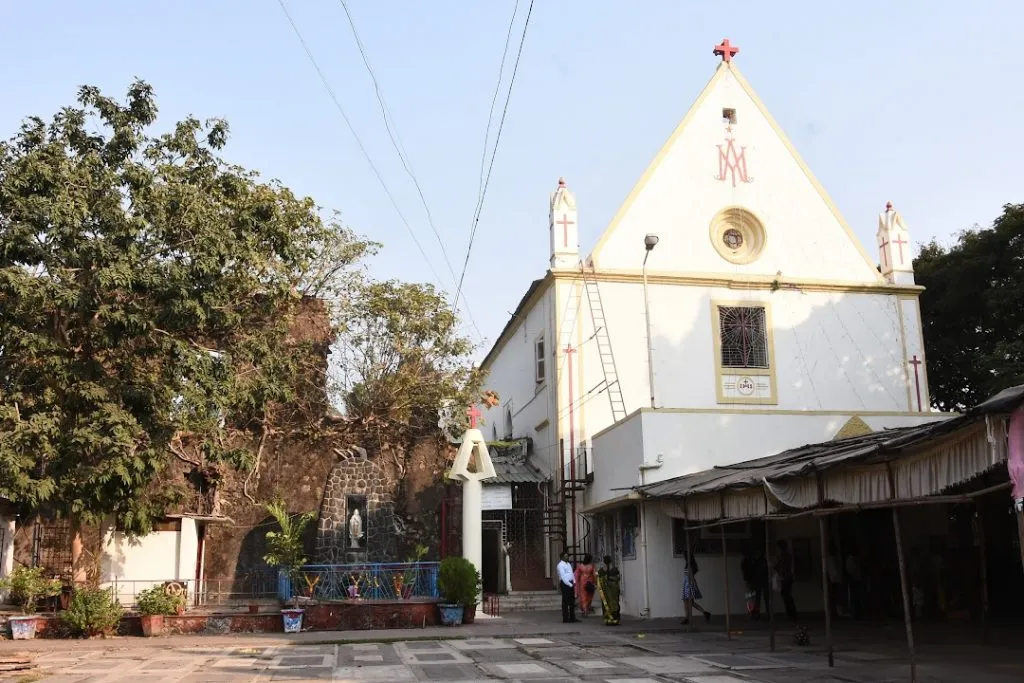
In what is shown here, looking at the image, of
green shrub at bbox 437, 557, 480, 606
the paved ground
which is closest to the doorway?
green shrub at bbox 437, 557, 480, 606

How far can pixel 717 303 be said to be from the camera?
2428 centimetres

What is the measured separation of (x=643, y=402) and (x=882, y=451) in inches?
544

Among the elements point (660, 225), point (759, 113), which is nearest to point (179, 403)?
point (660, 225)

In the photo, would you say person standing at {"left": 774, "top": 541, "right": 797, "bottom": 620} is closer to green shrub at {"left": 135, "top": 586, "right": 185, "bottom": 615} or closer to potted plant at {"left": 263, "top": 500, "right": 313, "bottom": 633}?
potted plant at {"left": 263, "top": 500, "right": 313, "bottom": 633}

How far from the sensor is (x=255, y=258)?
16.1 m

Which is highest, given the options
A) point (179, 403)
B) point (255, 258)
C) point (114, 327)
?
point (255, 258)

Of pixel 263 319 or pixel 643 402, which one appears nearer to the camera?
pixel 263 319

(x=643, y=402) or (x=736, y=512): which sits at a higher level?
(x=643, y=402)

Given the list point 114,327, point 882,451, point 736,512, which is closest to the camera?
point 882,451

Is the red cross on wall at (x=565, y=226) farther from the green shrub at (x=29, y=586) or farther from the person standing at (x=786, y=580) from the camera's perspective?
the green shrub at (x=29, y=586)

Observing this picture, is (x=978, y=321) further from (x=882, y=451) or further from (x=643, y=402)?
(x=882, y=451)

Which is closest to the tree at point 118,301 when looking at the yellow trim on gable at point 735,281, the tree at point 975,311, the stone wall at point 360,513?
the stone wall at point 360,513

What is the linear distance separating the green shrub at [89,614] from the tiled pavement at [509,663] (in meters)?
1.30

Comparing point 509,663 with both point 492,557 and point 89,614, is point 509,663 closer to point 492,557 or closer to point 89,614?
point 89,614
